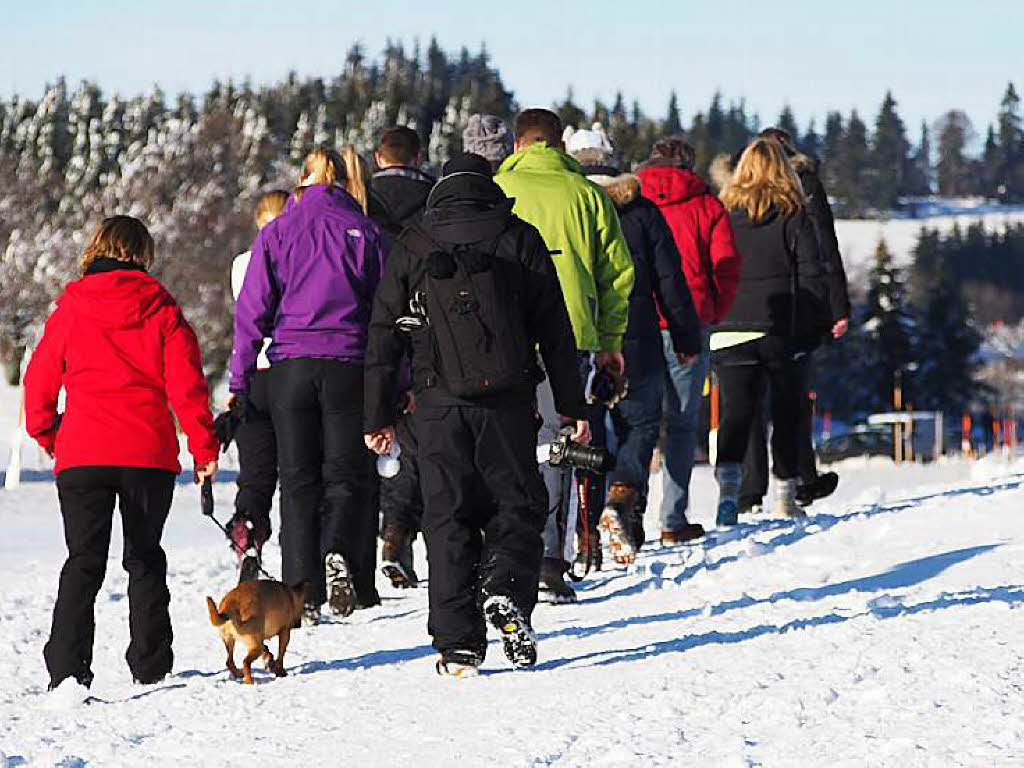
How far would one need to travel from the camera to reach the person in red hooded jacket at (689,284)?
9.69 meters

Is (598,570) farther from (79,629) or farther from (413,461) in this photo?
(79,629)

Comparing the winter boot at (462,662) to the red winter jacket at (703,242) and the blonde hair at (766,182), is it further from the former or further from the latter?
the blonde hair at (766,182)

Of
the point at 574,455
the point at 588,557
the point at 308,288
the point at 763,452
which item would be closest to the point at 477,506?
the point at 574,455

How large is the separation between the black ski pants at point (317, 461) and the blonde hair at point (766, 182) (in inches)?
131

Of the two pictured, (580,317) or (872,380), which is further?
(872,380)

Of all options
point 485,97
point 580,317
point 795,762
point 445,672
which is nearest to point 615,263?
point 580,317

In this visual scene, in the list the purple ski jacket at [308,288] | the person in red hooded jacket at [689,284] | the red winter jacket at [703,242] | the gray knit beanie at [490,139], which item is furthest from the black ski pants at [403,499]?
the red winter jacket at [703,242]

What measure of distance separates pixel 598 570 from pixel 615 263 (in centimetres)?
198

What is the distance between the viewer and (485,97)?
153875mm

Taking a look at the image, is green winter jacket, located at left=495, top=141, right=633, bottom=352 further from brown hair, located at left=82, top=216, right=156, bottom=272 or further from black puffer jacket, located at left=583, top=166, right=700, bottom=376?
brown hair, located at left=82, top=216, right=156, bottom=272

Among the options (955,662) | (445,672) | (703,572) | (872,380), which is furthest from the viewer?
(872,380)

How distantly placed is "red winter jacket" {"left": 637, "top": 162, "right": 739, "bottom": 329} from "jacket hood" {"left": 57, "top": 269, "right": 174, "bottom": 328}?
413 cm

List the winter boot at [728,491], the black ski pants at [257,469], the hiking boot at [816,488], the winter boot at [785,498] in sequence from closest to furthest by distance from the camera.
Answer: the black ski pants at [257,469], the winter boot at [728,491], the winter boot at [785,498], the hiking boot at [816,488]

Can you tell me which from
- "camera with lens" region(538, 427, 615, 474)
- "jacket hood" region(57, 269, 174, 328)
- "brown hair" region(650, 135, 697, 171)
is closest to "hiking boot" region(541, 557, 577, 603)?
"camera with lens" region(538, 427, 615, 474)
